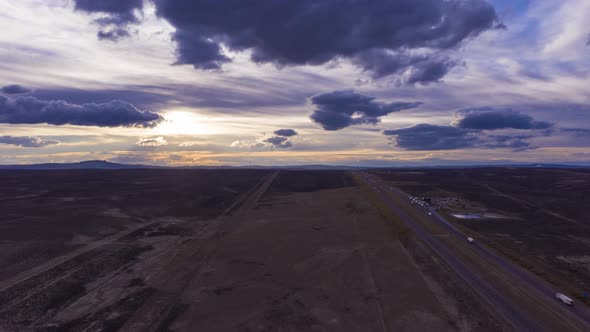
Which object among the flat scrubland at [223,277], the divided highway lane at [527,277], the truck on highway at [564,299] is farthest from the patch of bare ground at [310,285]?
the truck on highway at [564,299]

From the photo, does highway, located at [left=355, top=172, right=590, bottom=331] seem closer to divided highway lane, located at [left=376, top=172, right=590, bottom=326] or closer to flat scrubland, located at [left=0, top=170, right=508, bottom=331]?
divided highway lane, located at [left=376, top=172, right=590, bottom=326]

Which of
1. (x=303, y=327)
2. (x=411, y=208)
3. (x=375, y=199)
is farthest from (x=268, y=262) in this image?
(x=375, y=199)

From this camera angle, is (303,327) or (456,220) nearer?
(303,327)

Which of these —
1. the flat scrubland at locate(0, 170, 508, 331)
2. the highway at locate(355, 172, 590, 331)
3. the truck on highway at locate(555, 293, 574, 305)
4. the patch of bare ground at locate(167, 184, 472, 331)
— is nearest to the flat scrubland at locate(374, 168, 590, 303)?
the truck on highway at locate(555, 293, 574, 305)

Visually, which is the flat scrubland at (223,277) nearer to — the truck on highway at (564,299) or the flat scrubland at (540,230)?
the truck on highway at (564,299)

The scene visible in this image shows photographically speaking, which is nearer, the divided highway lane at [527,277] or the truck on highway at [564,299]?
the divided highway lane at [527,277]

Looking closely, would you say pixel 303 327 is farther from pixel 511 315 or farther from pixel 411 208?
pixel 411 208
